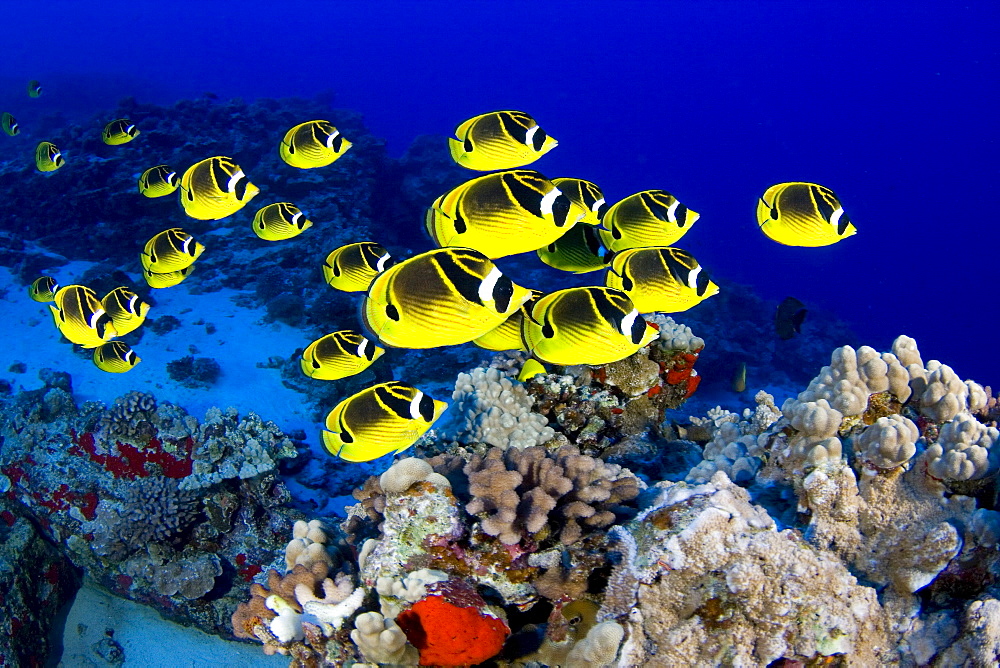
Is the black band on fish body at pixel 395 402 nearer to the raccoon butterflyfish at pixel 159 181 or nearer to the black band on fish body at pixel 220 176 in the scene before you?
the black band on fish body at pixel 220 176

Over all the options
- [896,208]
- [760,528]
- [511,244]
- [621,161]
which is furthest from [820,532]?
[896,208]

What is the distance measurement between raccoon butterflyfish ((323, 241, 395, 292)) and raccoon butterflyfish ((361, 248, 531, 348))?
2.60m

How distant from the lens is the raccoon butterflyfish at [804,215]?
3.30 meters

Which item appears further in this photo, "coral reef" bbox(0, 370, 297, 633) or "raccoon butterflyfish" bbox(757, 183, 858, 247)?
"coral reef" bbox(0, 370, 297, 633)

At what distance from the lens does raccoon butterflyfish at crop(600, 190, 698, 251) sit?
3.40 m

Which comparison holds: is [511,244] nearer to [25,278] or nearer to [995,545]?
[995,545]

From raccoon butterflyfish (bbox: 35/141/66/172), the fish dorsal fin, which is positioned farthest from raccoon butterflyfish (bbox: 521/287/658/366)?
raccoon butterflyfish (bbox: 35/141/66/172)

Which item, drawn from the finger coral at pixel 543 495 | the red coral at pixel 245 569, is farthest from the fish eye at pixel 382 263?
the red coral at pixel 245 569

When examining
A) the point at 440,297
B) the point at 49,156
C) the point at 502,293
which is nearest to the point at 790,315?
the point at 502,293

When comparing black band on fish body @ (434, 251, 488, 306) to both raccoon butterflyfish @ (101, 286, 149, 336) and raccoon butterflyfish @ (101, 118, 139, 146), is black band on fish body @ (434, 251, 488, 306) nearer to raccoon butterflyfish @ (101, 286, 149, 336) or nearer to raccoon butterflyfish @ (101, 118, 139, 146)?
raccoon butterflyfish @ (101, 286, 149, 336)

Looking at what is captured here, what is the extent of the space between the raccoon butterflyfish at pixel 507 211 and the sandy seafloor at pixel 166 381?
614 centimetres

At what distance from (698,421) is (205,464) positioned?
5.91 meters

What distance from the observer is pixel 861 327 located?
40.1 m

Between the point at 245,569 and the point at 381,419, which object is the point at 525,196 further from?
the point at 245,569
